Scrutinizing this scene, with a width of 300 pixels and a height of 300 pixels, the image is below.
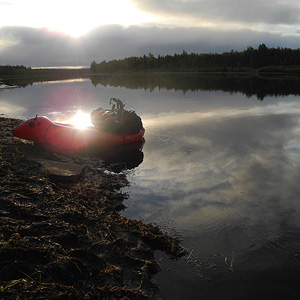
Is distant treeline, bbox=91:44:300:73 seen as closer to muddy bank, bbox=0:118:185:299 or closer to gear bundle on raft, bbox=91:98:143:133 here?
gear bundle on raft, bbox=91:98:143:133

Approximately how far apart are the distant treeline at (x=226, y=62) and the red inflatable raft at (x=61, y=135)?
91982 millimetres

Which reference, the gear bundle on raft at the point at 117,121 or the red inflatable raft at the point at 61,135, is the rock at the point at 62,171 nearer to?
the red inflatable raft at the point at 61,135

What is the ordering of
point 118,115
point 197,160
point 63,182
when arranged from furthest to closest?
point 118,115
point 197,160
point 63,182

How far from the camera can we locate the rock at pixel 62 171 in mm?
7851

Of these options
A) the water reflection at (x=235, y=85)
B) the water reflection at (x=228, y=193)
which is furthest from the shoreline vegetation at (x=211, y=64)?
the water reflection at (x=228, y=193)

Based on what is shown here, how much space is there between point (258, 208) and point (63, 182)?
5428 millimetres

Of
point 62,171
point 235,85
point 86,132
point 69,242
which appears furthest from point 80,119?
point 235,85

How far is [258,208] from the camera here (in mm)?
6844

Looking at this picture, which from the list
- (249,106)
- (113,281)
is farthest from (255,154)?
(249,106)

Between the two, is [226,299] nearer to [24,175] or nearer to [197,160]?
[24,175]

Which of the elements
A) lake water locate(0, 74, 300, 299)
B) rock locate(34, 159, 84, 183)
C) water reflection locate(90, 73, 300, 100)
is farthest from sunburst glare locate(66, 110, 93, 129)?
water reflection locate(90, 73, 300, 100)

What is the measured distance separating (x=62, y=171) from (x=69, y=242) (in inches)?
147

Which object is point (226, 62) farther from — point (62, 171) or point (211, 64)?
point (62, 171)

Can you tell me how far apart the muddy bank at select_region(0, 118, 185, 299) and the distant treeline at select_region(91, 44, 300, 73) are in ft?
316
